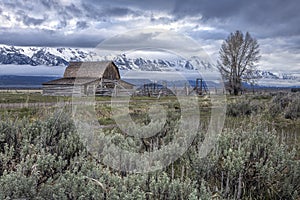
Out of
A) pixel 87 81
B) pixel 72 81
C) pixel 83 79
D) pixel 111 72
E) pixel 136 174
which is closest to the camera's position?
pixel 136 174

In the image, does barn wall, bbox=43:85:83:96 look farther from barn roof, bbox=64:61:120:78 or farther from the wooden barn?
barn roof, bbox=64:61:120:78

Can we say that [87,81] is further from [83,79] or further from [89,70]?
[89,70]

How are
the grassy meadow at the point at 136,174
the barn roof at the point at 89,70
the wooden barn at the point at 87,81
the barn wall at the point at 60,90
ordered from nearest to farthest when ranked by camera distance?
the grassy meadow at the point at 136,174 → the wooden barn at the point at 87,81 → the barn wall at the point at 60,90 → the barn roof at the point at 89,70

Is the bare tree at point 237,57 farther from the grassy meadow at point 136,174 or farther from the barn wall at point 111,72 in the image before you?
the grassy meadow at point 136,174

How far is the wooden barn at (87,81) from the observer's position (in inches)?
1680

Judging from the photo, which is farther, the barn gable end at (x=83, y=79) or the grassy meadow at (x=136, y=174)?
the barn gable end at (x=83, y=79)

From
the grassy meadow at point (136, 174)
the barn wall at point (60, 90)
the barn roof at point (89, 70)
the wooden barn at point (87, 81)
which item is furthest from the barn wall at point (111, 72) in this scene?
the grassy meadow at point (136, 174)

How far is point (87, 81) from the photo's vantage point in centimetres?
4309

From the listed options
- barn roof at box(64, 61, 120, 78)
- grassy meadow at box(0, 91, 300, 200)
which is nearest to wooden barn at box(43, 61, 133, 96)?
barn roof at box(64, 61, 120, 78)

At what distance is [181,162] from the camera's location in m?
5.95

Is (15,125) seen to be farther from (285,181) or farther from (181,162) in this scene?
(285,181)

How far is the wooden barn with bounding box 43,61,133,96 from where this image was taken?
140ft

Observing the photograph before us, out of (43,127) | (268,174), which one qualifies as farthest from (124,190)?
(43,127)

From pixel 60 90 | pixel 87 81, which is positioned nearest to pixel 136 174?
pixel 87 81
